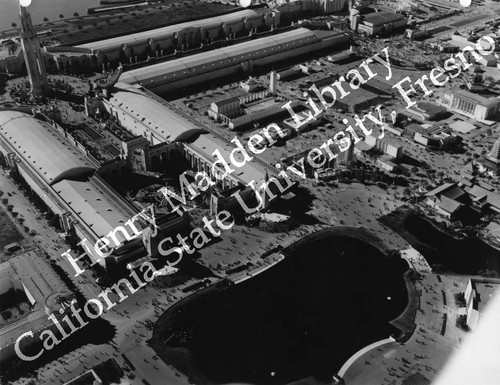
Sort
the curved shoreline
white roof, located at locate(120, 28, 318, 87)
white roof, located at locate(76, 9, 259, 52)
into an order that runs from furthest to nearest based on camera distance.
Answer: white roof, located at locate(76, 9, 259, 52) < white roof, located at locate(120, 28, 318, 87) < the curved shoreline

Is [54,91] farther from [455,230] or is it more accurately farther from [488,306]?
[488,306]

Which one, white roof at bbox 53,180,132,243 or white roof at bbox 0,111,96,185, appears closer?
white roof at bbox 53,180,132,243

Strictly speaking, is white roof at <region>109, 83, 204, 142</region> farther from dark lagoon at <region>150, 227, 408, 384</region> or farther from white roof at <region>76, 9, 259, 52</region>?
dark lagoon at <region>150, 227, 408, 384</region>

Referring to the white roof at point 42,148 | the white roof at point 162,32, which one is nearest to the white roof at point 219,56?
the white roof at point 162,32

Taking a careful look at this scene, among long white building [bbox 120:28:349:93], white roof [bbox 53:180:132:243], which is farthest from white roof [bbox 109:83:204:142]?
white roof [bbox 53:180:132:243]

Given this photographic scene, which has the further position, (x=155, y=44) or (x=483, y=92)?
(x=155, y=44)

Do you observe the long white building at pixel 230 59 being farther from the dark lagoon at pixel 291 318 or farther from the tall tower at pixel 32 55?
the dark lagoon at pixel 291 318

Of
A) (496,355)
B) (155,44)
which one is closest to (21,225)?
(496,355)
